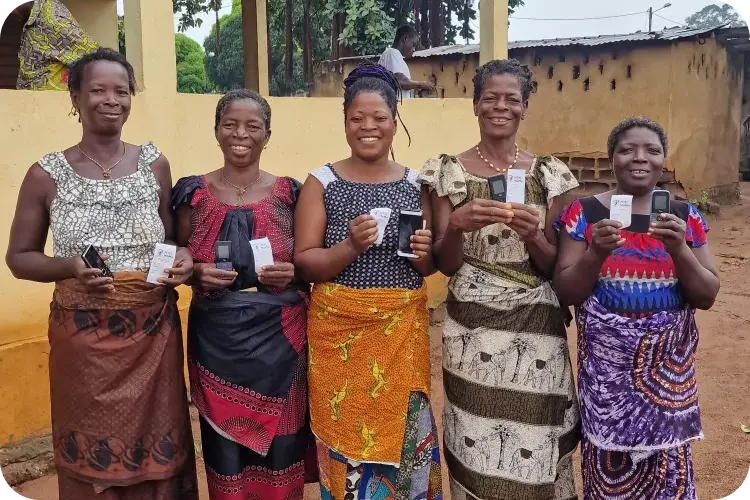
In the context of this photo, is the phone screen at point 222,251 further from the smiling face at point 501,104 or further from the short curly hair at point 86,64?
the smiling face at point 501,104

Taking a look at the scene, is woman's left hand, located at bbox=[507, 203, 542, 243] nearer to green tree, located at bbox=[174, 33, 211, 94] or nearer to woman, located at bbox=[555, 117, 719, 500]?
woman, located at bbox=[555, 117, 719, 500]

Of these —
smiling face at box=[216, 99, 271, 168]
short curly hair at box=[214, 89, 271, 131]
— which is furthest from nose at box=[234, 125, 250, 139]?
short curly hair at box=[214, 89, 271, 131]

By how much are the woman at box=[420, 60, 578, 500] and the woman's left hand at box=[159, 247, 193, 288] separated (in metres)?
0.95

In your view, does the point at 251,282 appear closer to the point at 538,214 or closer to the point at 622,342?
the point at 538,214

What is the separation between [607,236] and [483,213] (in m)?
0.42

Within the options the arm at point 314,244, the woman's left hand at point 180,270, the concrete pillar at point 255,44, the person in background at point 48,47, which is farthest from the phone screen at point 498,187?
the concrete pillar at point 255,44

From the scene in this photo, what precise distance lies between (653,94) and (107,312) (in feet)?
36.8

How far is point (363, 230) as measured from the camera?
253 centimetres

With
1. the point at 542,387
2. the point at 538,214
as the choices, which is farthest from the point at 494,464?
the point at 538,214

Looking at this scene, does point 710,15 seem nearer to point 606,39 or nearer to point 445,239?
point 606,39

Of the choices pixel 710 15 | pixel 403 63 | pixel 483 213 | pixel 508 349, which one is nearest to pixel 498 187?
pixel 483 213

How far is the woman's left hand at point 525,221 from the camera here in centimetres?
254

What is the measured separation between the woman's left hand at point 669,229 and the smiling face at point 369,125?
1.04 meters

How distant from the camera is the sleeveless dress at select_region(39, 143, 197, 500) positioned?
2.62 metres
